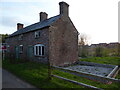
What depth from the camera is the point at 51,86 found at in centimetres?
637

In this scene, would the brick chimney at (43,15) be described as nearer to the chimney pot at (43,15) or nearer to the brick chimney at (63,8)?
the chimney pot at (43,15)

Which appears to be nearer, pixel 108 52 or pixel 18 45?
pixel 18 45

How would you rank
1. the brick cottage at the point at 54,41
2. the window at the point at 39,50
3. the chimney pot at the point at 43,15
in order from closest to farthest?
the brick cottage at the point at 54,41
the window at the point at 39,50
the chimney pot at the point at 43,15

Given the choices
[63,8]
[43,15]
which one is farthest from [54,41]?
[43,15]

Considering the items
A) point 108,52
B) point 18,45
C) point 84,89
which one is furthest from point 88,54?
point 84,89

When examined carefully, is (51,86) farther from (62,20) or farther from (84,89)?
(62,20)

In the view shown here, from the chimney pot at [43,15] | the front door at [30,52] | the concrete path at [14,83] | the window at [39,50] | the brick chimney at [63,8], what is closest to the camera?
the concrete path at [14,83]

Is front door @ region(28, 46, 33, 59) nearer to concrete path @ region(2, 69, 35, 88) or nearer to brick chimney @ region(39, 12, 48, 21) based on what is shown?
brick chimney @ region(39, 12, 48, 21)

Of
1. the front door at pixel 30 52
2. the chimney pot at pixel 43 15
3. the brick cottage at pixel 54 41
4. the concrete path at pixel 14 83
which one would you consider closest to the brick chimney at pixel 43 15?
the chimney pot at pixel 43 15

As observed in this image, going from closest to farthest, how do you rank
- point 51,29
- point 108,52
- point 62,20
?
point 51,29
point 62,20
point 108,52

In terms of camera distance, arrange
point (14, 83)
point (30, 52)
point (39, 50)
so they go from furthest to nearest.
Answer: point (30, 52) < point (39, 50) < point (14, 83)

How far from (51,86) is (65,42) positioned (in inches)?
443

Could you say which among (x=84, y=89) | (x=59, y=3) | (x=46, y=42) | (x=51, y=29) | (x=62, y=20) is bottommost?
(x=84, y=89)

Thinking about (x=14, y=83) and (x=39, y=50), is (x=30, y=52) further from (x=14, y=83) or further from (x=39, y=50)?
(x=14, y=83)
